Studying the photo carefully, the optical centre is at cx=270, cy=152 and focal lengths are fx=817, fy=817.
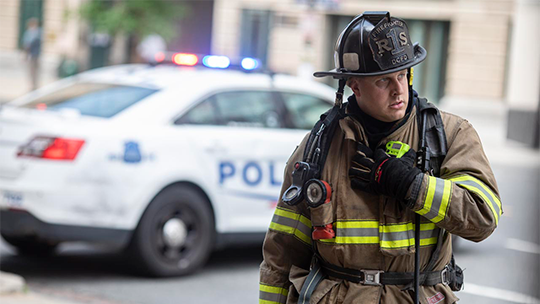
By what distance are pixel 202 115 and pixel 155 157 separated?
66 centimetres

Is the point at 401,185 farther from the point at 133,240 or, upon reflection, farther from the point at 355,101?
the point at 133,240

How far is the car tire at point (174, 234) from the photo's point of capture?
6.20 meters

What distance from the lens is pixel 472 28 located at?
923 inches

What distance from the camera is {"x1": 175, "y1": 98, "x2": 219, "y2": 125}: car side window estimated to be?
6562 millimetres

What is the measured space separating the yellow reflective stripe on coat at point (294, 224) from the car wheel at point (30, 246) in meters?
4.55

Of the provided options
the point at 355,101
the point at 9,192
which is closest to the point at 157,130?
the point at 9,192

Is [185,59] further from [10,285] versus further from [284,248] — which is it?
[284,248]

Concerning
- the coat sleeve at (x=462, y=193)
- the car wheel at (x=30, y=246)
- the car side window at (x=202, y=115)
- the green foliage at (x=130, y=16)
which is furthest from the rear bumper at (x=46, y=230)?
the green foliage at (x=130, y=16)

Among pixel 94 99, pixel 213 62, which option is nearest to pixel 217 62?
pixel 213 62

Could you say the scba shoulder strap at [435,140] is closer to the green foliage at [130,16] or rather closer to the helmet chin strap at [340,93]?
the helmet chin strap at [340,93]

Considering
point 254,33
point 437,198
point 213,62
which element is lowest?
point 437,198

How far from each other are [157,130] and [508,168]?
10460 millimetres

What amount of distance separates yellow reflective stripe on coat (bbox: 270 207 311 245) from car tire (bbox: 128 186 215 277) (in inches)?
141

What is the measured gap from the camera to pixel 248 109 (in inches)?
276
